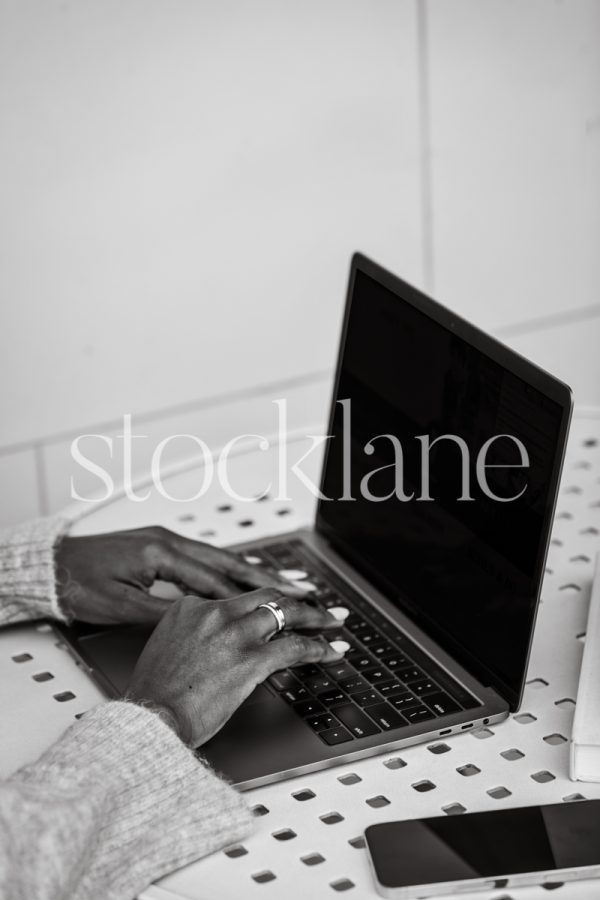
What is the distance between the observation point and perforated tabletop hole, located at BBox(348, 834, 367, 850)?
93 centimetres

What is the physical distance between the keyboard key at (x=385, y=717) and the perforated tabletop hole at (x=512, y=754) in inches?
3.4

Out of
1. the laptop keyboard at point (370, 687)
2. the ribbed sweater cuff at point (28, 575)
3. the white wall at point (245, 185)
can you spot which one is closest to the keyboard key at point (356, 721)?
the laptop keyboard at point (370, 687)

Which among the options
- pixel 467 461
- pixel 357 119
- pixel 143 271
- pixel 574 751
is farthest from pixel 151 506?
pixel 357 119

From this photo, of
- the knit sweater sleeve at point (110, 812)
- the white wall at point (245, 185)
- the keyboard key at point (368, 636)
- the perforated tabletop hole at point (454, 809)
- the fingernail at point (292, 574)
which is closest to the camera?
the knit sweater sleeve at point (110, 812)

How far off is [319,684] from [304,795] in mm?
144

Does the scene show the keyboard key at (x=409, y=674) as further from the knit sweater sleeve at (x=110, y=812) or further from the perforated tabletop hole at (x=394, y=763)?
the knit sweater sleeve at (x=110, y=812)

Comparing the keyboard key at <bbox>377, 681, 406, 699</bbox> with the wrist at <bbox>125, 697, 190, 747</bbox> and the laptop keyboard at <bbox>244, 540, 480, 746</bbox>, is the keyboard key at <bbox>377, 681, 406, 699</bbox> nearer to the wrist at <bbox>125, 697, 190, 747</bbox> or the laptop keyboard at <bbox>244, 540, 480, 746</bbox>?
the laptop keyboard at <bbox>244, 540, 480, 746</bbox>

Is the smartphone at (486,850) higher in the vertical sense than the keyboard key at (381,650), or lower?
higher

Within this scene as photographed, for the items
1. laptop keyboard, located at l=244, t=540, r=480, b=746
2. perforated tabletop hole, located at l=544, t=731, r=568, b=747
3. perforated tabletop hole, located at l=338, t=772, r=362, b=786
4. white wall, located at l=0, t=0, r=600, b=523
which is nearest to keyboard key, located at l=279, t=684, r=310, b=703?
laptop keyboard, located at l=244, t=540, r=480, b=746

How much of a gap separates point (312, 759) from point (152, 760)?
132 millimetres

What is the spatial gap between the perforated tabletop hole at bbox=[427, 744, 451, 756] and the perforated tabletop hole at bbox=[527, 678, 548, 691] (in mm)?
120

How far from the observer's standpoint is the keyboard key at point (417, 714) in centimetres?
106

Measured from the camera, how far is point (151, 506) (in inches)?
60.1

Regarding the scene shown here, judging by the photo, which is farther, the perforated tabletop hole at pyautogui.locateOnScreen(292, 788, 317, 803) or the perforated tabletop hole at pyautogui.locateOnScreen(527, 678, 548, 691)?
the perforated tabletop hole at pyautogui.locateOnScreen(527, 678, 548, 691)
